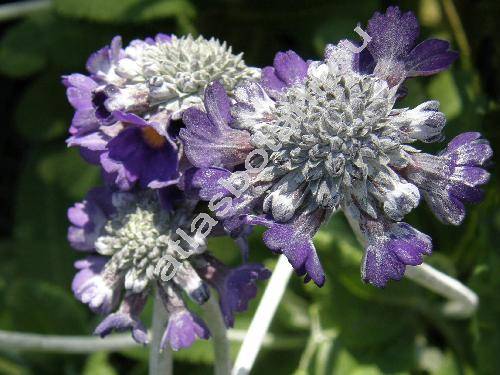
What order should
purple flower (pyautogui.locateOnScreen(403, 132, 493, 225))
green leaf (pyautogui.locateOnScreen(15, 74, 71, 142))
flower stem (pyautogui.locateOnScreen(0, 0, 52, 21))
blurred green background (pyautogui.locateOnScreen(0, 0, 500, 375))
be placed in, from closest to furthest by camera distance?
purple flower (pyautogui.locateOnScreen(403, 132, 493, 225)) < blurred green background (pyautogui.locateOnScreen(0, 0, 500, 375)) < flower stem (pyautogui.locateOnScreen(0, 0, 52, 21)) < green leaf (pyautogui.locateOnScreen(15, 74, 71, 142))

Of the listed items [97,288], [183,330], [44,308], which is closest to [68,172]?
[44,308]

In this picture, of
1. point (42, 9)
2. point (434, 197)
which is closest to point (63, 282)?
point (42, 9)

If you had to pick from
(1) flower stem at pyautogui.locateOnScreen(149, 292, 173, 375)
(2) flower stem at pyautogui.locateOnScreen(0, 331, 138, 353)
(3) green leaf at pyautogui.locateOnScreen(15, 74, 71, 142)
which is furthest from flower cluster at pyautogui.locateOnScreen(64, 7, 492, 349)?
(3) green leaf at pyautogui.locateOnScreen(15, 74, 71, 142)

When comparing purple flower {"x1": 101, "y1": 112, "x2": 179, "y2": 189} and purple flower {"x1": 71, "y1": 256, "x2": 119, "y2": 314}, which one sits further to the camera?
purple flower {"x1": 71, "y1": 256, "x2": 119, "y2": 314}

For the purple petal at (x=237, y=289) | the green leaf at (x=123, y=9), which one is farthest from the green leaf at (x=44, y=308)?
the purple petal at (x=237, y=289)

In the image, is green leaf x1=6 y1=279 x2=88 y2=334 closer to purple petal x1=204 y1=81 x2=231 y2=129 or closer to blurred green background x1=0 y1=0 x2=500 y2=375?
blurred green background x1=0 y1=0 x2=500 y2=375
